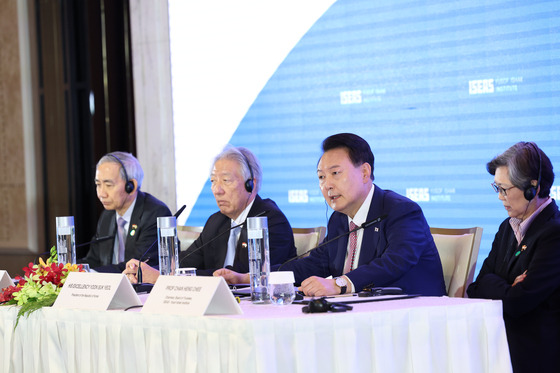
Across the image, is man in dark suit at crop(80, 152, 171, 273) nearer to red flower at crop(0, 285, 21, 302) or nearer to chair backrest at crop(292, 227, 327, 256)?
chair backrest at crop(292, 227, 327, 256)

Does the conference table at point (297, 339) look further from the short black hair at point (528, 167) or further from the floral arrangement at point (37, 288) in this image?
the short black hair at point (528, 167)

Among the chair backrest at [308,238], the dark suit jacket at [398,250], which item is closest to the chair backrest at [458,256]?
the dark suit jacket at [398,250]

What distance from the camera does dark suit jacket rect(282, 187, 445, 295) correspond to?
9.27 ft

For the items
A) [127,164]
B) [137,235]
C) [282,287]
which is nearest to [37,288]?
[282,287]

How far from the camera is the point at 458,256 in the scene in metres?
3.14

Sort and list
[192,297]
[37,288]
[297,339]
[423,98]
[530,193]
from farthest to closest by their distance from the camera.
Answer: [423,98] → [530,193] → [37,288] → [192,297] → [297,339]

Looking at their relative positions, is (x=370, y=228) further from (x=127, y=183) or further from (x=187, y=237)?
(x=127, y=183)

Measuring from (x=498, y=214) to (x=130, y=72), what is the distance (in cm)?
308

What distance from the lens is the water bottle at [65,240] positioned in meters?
3.12

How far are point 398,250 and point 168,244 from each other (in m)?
0.89

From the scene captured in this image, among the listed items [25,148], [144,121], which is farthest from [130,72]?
[25,148]

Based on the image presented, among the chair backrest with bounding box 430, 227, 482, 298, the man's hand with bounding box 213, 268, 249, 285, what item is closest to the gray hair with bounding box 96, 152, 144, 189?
the man's hand with bounding box 213, 268, 249, 285

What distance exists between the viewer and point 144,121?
5.75 m

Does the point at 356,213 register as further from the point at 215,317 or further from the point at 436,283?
the point at 215,317
